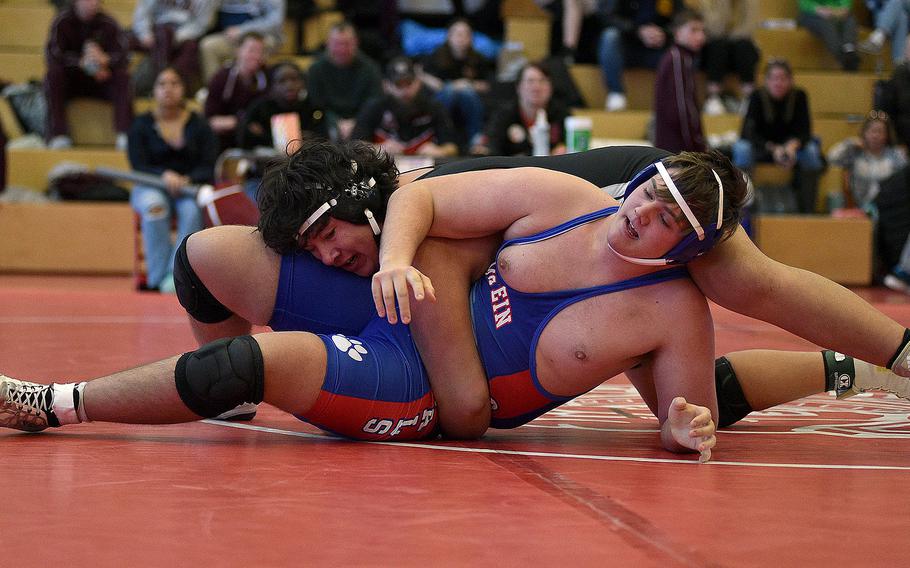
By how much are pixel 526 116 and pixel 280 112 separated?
1.60 meters

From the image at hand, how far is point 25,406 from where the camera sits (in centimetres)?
230

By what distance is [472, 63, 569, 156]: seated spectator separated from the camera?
7.09 metres

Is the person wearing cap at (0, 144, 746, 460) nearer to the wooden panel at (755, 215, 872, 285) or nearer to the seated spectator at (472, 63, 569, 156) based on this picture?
the seated spectator at (472, 63, 569, 156)

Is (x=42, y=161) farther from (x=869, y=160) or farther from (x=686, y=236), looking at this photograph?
(x=686, y=236)

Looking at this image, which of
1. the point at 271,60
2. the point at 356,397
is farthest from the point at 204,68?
the point at 356,397

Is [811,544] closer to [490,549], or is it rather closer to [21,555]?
[490,549]

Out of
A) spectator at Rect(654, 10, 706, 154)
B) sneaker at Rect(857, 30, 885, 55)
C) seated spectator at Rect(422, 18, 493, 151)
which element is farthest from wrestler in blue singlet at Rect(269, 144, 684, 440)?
sneaker at Rect(857, 30, 885, 55)

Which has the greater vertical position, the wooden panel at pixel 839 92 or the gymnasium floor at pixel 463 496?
the wooden panel at pixel 839 92

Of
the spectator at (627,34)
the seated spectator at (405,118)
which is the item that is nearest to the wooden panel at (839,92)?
the spectator at (627,34)

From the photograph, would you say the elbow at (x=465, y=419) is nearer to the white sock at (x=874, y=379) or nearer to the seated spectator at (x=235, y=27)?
the white sock at (x=874, y=379)

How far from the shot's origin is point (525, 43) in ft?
32.2

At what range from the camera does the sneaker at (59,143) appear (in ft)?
28.0

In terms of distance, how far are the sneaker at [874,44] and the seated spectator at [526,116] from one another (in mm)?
3709

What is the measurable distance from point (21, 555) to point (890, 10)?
957cm
